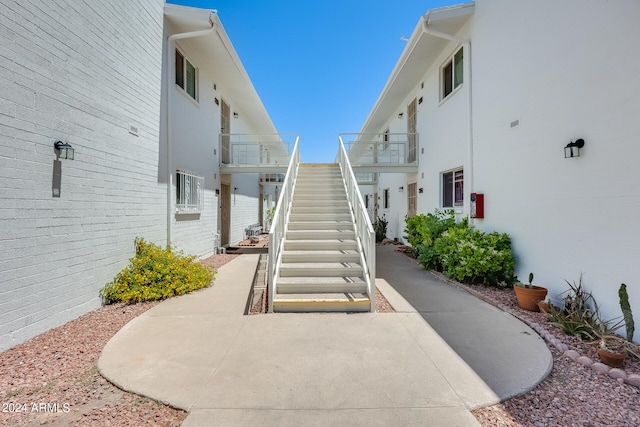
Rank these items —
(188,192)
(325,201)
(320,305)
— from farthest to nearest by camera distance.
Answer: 1. (325,201)
2. (188,192)
3. (320,305)

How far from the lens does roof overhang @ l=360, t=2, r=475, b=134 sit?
649cm

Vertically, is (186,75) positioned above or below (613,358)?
above

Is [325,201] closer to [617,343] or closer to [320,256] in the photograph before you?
[320,256]

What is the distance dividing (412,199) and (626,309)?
799 centimetres

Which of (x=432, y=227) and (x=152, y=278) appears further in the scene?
(x=432, y=227)

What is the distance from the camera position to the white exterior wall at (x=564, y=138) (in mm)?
3273

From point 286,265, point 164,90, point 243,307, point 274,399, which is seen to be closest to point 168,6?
point 164,90

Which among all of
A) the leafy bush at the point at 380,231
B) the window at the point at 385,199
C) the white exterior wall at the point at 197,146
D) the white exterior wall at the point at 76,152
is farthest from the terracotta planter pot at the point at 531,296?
the window at the point at 385,199

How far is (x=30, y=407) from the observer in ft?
7.47

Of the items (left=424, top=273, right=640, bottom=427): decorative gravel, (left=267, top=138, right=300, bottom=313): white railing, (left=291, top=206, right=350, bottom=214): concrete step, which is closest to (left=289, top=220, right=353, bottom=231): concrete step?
(left=267, top=138, right=300, bottom=313): white railing

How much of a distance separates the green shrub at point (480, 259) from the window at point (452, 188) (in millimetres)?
1814

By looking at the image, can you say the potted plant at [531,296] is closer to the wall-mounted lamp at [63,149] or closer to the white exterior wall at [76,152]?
the white exterior wall at [76,152]

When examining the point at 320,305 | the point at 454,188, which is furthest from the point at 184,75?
the point at 454,188

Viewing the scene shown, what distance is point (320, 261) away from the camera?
5281 mm
